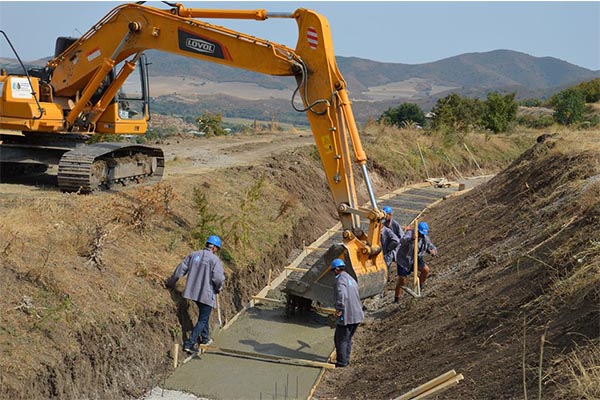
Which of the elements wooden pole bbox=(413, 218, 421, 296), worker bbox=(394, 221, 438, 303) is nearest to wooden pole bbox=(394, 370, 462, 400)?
wooden pole bbox=(413, 218, 421, 296)

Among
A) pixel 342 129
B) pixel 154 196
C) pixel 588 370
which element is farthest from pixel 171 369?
pixel 588 370

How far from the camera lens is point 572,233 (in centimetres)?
1001

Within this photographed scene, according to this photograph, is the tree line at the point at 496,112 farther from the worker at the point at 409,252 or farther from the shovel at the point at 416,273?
the shovel at the point at 416,273

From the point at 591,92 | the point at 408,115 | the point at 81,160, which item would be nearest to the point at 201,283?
the point at 81,160

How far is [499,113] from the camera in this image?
1715 inches

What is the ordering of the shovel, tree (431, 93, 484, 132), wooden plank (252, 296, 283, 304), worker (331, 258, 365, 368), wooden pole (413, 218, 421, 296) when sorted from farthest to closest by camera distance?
tree (431, 93, 484, 132) → wooden plank (252, 296, 283, 304) → wooden pole (413, 218, 421, 296) → the shovel → worker (331, 258, 365, 368)

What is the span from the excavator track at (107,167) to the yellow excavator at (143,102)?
0.02m

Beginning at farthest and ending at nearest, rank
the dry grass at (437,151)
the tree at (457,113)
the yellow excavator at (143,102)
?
the tree at (457,113) < the dry grass at (437,151) < the yellow excavator at (143,102)

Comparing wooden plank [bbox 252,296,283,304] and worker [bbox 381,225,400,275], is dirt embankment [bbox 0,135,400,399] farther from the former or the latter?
worker [bbox 381,225,400,275]

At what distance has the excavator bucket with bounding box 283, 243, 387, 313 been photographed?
34.7 ft

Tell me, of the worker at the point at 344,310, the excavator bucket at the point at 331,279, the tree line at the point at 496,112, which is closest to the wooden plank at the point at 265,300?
the excavator bucket at the point at 331,279

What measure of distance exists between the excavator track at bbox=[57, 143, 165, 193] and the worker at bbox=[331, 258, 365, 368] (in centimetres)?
572

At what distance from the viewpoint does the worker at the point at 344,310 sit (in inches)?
384

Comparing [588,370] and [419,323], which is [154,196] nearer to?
[419,323]
